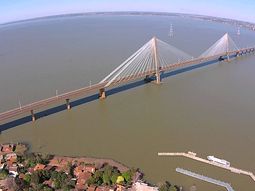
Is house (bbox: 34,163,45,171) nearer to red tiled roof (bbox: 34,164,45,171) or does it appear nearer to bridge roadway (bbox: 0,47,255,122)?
red tiled roof (bbox: 34,164,45,171)

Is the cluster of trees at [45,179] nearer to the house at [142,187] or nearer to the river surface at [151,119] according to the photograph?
the river surface at [151,119]

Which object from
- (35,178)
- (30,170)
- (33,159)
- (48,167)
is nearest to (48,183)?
(35,178)

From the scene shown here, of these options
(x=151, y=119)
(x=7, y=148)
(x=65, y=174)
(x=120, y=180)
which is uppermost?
(x=151, y=119)

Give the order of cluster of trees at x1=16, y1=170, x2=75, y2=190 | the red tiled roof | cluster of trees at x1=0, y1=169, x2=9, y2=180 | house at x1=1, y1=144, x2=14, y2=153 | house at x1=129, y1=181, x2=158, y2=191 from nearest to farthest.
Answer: house at x1=129, y1=181, x2=158, y2=191
cluster of trees at x1=16, y1=170, x2=75, y2=190
cluster of trees at x1=0, y1=169, x2=9, y2=180
the red tiled roof
house at x1=1, y1=144, x2=14, y2=153

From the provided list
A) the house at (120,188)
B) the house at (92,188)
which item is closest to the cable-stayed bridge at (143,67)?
the house at (92,188)

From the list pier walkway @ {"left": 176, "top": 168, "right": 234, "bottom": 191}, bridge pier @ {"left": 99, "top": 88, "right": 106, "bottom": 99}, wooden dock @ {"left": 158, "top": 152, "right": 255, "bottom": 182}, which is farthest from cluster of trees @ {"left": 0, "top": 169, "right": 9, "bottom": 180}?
bridge pier @ {"left": 99, "top": 88, "right": 106, "bottom": 99}

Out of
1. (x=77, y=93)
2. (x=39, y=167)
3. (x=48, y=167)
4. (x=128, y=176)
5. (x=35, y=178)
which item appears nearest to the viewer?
(x=35, y=178)

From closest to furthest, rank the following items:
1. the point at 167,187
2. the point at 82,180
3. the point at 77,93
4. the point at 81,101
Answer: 1. the point at 167,187
2. the point at 82,180
3. the point at 77,93
4. the point at 81,101

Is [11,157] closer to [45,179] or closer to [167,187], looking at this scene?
[45,179]
